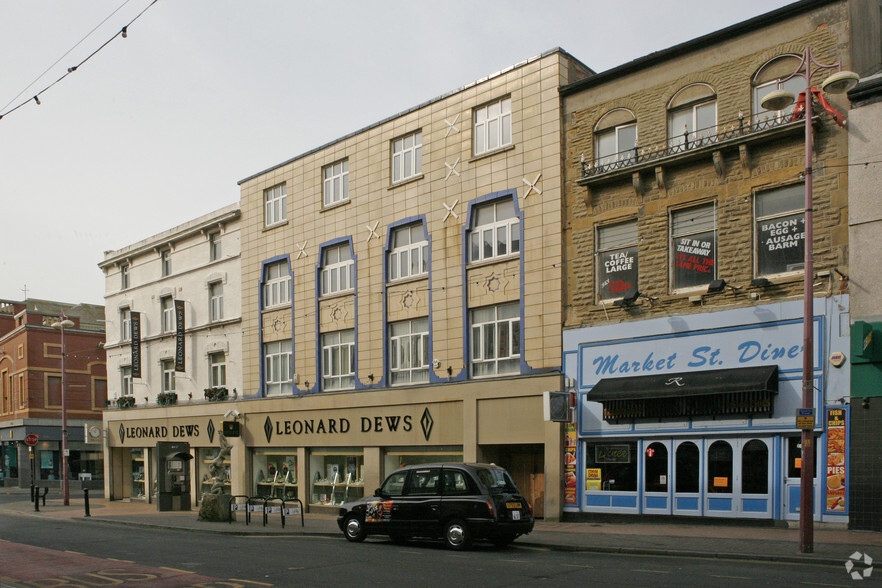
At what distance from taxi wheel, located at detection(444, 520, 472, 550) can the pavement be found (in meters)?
1.78

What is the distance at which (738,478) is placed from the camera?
64.9 feet

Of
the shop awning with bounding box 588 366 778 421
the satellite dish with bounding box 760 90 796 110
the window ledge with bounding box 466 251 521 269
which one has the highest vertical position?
the satellite dish with bounding box 760 90 796 110

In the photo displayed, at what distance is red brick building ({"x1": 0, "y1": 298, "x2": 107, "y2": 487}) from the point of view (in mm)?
57625

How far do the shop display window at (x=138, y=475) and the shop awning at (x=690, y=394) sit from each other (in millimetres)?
27849

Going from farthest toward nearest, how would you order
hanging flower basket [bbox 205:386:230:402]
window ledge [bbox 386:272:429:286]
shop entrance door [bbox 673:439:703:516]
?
hanging flower basket [bbox 205:386:230:402] → window ledge [bbox 386:272:429:286] → shop entrance door [bbox 673:439:703:516]

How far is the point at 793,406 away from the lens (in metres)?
19.0

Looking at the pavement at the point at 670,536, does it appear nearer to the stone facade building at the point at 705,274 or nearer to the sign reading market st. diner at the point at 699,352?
the stone facade building at the point at 705,274

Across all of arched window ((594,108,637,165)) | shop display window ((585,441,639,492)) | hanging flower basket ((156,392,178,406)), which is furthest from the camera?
hanging flower basket ((156,392,178,406))

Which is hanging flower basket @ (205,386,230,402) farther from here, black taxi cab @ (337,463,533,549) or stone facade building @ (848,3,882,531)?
stone facade building @ (848,3,882,531)

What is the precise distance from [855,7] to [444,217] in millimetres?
13044

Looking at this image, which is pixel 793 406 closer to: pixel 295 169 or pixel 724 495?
pixel 724 495

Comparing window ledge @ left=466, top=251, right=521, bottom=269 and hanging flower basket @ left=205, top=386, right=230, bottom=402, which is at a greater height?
window ledge @ left=466, top=251, right=521, bottom=269

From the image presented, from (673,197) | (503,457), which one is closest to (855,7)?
(673,197)

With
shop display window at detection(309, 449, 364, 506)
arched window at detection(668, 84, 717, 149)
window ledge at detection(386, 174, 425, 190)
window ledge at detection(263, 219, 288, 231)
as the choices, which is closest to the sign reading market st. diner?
arched window at detection(668, 84, 717, 149)
